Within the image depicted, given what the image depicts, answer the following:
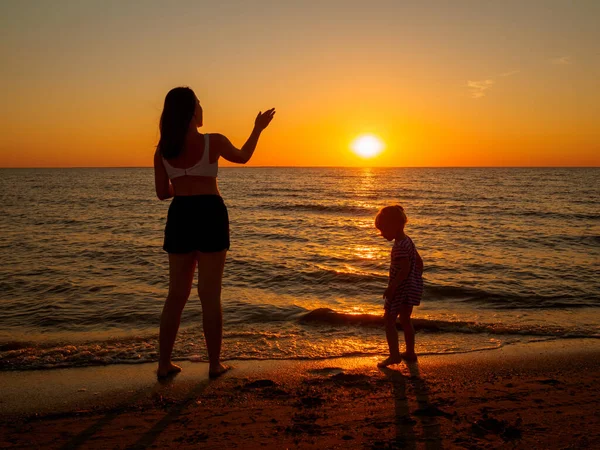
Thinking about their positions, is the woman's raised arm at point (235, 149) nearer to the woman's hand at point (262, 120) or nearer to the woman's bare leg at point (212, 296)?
the woman's hand at point (262, 120)

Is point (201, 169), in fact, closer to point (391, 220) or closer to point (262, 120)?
point (262, 120)

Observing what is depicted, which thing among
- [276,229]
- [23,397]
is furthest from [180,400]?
[276,229]

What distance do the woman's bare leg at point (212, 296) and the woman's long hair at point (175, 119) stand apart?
824 mm

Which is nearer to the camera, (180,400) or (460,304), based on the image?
(180,400)

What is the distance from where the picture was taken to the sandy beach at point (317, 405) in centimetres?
280

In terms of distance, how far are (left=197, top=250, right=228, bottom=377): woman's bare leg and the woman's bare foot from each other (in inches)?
12.4

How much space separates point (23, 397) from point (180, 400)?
47.5 inches

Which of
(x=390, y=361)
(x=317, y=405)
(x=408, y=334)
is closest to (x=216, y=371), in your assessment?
(x=317, y=405)

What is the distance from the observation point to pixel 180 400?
344 centimetres

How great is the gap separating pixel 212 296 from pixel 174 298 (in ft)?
1.00

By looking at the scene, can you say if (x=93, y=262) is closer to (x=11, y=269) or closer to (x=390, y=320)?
(x=11, y=269)

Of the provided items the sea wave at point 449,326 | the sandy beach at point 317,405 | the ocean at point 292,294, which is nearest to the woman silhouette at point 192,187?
the sandy beach at point 317,405

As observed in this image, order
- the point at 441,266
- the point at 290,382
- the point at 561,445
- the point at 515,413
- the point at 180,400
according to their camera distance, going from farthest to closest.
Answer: the point at 441,266 → the point at 290,382 → the point at 180,400 → the point at 515,413 → the point at 561,445

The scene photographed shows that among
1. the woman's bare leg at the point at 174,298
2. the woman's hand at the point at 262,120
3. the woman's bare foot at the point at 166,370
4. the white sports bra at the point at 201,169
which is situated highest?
the woman's hand at the point at 262,120
